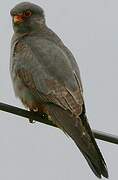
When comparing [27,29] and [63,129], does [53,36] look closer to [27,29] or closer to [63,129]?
[27,29]

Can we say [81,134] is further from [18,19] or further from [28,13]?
[28,13]

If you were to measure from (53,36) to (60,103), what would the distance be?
1.40m

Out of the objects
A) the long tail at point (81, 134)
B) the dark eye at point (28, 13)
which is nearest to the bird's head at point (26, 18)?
the dark eye at point (28, 13)

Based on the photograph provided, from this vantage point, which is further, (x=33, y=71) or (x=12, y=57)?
(x=12, y=57)

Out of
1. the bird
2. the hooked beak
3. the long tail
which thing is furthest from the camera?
the hooked beak

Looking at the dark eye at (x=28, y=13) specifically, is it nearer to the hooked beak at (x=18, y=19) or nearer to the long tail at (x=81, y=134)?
the hooked beak at (x=18, y=19)

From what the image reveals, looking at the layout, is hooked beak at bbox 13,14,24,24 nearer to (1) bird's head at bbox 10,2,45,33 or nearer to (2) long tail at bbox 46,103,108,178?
(1) bird's head at bbox 10,2,45,33

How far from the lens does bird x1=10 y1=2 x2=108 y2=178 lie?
586 centimetres

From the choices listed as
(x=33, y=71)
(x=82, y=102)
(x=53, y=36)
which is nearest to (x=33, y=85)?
(x=33, y=71)

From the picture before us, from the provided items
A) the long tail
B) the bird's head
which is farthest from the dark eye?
the long tail

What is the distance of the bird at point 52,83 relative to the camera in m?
5.86

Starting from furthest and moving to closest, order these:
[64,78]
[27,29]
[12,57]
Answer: [27,29] → [12,57] → [64,78]

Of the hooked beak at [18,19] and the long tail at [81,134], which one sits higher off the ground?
the hooked beak at [18,19]

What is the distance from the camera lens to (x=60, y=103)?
20.5 feet
